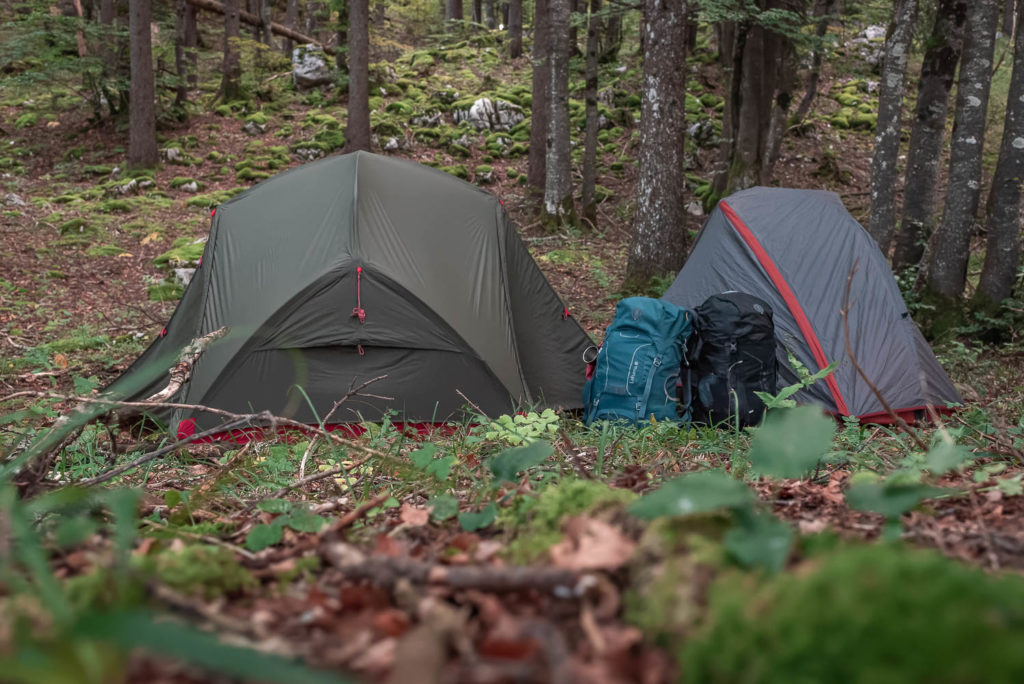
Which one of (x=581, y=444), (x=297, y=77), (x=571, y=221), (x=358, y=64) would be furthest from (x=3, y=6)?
(x=581, y=444)

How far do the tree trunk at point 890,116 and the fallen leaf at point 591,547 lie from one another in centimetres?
825

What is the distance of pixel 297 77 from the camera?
736 inches

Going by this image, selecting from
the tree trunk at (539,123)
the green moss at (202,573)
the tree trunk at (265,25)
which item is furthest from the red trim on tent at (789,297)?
the tree trunk at (265,25)

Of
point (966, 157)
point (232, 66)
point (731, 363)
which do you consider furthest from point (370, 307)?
point (232, 66)

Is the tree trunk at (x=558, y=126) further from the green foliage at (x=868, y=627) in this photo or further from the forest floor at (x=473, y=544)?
the green foliage at (x=868, y=627)

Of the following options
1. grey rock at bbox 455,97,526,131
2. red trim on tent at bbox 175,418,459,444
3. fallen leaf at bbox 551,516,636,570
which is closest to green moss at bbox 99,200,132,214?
grey rock at bbox 455,97,526,131

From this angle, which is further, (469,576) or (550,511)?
(550,511)

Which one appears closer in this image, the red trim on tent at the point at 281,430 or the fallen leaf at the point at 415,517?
the fallen leaf at the point at 415,517

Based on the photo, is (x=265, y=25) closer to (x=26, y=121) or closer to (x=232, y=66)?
(x=232, y=66)

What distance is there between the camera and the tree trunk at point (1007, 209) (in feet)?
21.2

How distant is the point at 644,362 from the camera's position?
15.3 feet

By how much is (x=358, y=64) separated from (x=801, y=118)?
9.33 metres

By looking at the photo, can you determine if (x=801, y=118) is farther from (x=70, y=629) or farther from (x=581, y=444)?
(x=70, y=629)

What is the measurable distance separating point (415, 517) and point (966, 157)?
731 centimetres
